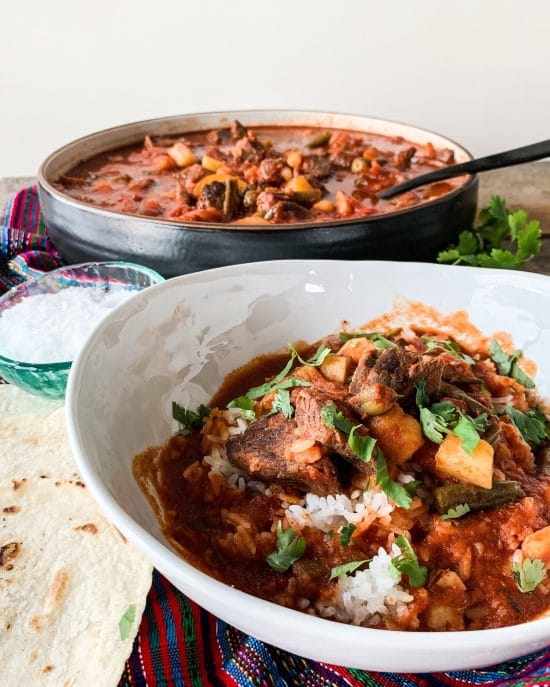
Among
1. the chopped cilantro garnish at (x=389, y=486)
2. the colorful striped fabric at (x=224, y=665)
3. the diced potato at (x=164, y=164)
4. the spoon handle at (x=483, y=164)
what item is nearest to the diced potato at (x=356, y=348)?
the chopped cilantro garnish at (x=389, y=486)

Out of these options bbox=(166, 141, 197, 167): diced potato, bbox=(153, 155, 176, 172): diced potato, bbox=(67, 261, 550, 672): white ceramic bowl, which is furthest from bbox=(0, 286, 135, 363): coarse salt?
bbox=(166, 141, 197, 167): diced potato

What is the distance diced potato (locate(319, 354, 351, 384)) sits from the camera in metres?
2.11

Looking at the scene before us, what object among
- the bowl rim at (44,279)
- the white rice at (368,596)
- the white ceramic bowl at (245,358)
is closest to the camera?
the white ceramic bowl at (245,358)

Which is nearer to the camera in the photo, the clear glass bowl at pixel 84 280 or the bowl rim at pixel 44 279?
the bowl rim at pixel 44 279

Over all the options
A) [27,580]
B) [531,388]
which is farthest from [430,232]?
[27,580]

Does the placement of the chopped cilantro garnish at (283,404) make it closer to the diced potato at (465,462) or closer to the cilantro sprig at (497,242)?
the diced potato at (465,462)

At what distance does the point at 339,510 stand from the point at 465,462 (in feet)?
1.07

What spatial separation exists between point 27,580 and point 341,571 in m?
0.87

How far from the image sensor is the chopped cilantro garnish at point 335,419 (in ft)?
5.86

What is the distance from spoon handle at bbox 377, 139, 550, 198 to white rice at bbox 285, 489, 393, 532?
1784 millimetres

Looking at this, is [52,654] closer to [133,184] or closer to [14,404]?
[14,404]

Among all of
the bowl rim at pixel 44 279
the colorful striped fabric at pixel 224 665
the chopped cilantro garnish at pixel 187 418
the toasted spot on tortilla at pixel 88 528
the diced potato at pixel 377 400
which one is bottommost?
the colorful striped fabric at pixel 224 665

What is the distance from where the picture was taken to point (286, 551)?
177 cm

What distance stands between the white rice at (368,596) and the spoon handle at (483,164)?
6.33ft
